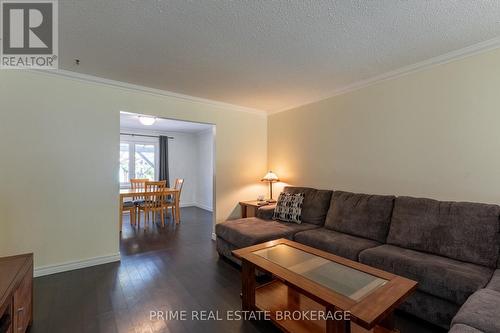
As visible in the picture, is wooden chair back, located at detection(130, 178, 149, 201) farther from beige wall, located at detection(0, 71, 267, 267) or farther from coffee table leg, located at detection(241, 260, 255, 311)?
coffee table leg, located at detection(241, 260, 255, 311)

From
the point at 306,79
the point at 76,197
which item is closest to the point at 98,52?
the point at 76,197

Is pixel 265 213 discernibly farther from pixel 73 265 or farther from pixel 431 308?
pixel 73 265

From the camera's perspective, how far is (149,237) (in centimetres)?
402

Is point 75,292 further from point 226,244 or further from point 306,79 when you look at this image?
point 306,79

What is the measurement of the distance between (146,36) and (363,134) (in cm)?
268

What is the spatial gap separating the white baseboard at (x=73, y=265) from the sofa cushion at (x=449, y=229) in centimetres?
327

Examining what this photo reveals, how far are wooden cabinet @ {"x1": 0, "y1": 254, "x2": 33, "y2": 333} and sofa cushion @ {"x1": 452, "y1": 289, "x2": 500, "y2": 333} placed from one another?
2372mm

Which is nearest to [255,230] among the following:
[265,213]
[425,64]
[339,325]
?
[265,213]

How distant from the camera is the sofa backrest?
3.13m

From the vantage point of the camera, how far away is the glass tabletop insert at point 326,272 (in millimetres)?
1481

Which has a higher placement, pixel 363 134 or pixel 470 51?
pixel 470 51

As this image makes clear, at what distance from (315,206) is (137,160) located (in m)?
5.23

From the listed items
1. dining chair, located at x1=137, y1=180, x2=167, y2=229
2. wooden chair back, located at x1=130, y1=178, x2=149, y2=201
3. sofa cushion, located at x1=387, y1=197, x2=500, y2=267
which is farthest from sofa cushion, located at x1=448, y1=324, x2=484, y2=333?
wooden chair back, located at x1=130, y1=178, x2=149, y2=201

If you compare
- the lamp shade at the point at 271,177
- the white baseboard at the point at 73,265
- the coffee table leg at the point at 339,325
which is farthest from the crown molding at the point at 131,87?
the coffee table leg at the point at 339,325
